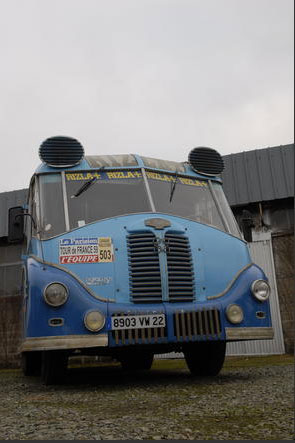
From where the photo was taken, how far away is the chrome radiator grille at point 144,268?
5.68m

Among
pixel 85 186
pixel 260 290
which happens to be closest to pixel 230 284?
pixel 260 290

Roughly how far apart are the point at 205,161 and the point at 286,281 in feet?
22.2

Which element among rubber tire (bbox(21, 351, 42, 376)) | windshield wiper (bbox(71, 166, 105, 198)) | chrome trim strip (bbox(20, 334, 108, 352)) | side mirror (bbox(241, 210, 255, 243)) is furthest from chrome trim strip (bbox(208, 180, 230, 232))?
rubber tire (bbox(21, 351, 42, 376))

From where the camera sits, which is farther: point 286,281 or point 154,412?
point 286,281

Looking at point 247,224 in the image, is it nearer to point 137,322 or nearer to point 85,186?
point 85,186

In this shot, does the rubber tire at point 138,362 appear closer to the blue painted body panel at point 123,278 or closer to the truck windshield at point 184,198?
the truck windshield at point 184,198

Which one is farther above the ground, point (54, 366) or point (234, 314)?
point (234, 314)

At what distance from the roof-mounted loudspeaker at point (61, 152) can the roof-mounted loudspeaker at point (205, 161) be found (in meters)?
1.67

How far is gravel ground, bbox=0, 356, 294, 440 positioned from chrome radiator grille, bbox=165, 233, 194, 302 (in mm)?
1030

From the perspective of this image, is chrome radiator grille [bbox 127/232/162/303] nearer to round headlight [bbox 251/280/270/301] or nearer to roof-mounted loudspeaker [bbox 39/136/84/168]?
round headlight [bbox 251/280/270/301]

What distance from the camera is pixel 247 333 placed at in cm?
584

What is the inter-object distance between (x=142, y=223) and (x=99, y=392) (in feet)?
6.51

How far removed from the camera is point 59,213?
625cm

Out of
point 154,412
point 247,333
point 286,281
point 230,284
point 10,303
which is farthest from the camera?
point 10,303
